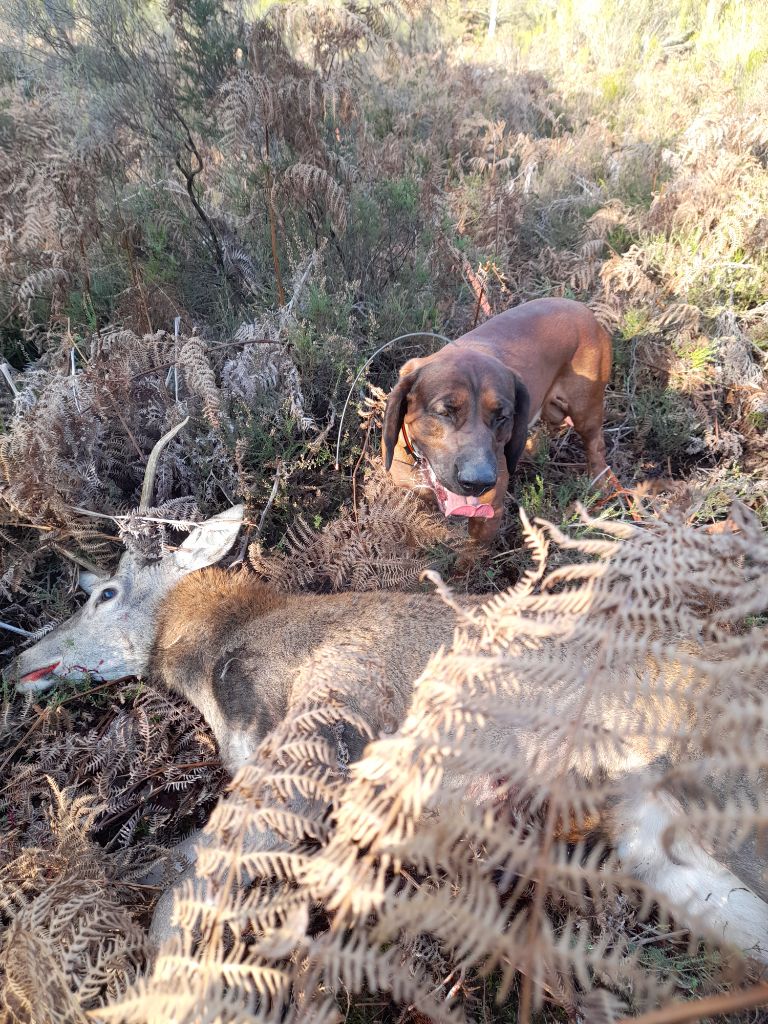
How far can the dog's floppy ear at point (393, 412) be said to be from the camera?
3705 mm

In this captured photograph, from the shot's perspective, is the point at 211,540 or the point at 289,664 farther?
the point at 211,540

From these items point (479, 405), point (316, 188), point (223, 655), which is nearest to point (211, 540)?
point (223, 655)

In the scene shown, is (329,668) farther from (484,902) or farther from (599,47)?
(599,47)

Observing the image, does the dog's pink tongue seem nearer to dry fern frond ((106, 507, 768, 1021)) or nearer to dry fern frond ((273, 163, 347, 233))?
dry fern frond ((106, 507, 768, 1021))

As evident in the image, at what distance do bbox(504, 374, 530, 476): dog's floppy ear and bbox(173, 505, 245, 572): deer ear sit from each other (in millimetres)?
1758

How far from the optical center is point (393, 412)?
373cm

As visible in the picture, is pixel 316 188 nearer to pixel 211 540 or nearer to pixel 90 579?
pixel 211 540

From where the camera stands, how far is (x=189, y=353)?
3580 mm

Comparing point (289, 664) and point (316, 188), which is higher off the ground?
point (316, 188)

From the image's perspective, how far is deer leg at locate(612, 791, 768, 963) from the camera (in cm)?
208

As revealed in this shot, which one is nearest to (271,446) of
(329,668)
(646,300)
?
(329,668)

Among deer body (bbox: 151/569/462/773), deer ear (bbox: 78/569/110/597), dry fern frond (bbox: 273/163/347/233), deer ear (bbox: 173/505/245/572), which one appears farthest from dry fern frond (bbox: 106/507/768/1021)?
dry fern frond (bbox: 273/163/347/233)

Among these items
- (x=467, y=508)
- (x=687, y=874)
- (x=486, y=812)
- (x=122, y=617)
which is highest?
(x=486, y=812)

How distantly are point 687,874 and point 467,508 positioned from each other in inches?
80.5
